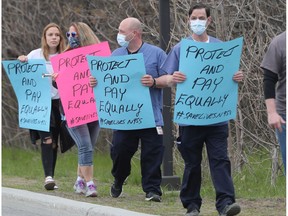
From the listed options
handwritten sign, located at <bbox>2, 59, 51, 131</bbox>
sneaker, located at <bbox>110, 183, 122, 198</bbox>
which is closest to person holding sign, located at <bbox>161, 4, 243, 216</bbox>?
sneaker, located at <bbox>110, 183, 122, 198</bbox>

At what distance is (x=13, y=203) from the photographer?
10711mm

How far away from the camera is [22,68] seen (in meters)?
11.7

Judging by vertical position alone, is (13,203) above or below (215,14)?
below

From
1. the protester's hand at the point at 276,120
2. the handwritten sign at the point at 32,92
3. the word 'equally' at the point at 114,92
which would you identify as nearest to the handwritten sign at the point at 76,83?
the handwritten sign at the point at 32,92

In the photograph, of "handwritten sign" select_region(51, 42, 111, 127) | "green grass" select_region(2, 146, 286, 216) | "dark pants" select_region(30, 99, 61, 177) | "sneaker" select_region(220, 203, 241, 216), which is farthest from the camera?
"dark pants" select_region(30, 99, 61, 177)

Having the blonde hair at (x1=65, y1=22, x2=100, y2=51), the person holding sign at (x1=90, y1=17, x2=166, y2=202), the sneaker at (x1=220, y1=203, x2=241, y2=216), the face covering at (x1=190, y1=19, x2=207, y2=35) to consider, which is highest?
the face covering at (x1=190, y1=19, x2=207, y2=35)

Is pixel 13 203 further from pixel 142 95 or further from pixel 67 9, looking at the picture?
pixel 67 9

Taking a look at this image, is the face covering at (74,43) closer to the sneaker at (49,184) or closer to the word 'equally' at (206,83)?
the sneaker at (49,184)

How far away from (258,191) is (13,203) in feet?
8.18

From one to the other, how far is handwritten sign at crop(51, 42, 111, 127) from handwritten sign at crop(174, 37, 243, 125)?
2091 millimetres

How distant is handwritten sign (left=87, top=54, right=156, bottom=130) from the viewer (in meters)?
9.91


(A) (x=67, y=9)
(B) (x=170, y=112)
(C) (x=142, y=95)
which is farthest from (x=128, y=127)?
(A) (x=67, y=9)

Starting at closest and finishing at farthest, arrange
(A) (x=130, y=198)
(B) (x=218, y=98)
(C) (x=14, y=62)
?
(B) (x=218, y=98) → (A) (x=130, y=198) → (C) (x=14, y=62)

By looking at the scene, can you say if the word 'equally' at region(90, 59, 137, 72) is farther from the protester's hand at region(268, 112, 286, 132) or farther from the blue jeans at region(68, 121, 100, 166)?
the protester's hand at region(268, 112, 286, 132)
